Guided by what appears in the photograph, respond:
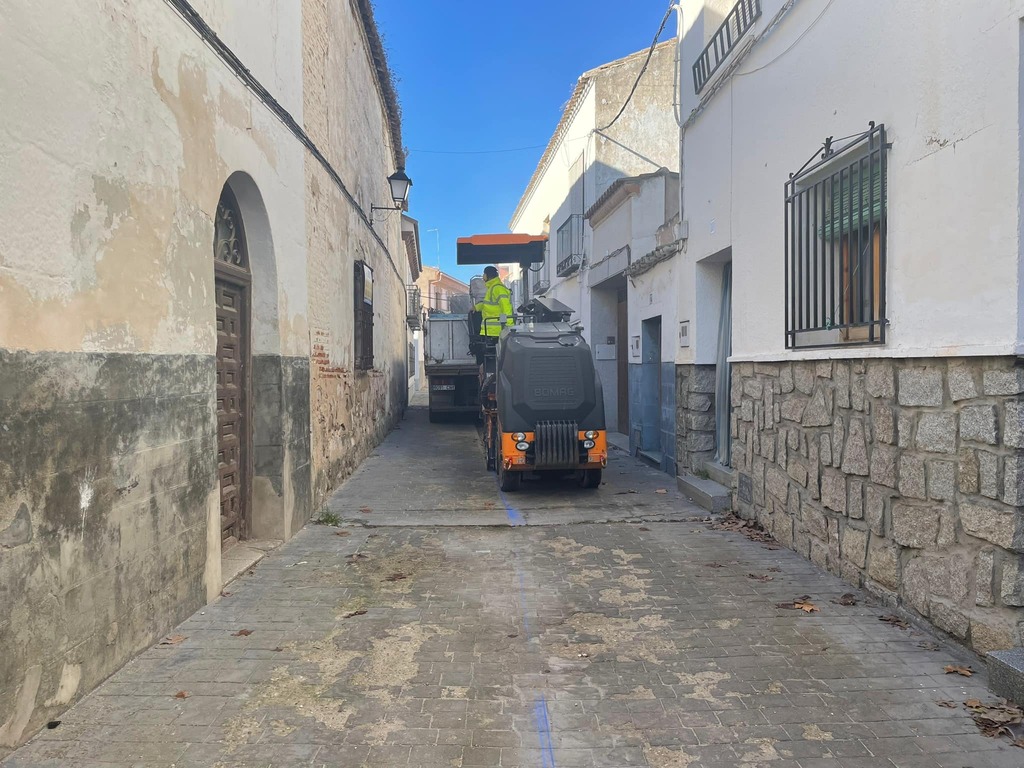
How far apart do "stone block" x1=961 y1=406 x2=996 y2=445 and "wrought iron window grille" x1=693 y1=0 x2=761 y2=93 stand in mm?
4312

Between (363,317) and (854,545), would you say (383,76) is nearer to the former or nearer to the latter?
(363,317)

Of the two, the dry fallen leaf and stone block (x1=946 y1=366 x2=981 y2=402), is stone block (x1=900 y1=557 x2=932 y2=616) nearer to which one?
the dry fallen leaf

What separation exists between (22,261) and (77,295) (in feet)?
1.08

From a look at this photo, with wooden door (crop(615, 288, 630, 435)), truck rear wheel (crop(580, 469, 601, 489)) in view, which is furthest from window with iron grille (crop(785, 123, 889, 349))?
wooden door (crop(615, 288, 630, 435))

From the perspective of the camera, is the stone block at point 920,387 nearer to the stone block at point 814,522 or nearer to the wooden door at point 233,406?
the stone block at point 814,522

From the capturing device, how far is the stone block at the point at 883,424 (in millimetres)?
3934

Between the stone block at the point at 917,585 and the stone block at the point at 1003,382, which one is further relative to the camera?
the stone block at the point at 917,585

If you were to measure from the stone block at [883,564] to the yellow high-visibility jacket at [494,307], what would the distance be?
22.0ft

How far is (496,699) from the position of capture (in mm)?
3023

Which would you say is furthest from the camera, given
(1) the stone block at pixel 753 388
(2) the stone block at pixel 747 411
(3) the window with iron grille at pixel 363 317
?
(3) the window with iron grille at pixel 363 317

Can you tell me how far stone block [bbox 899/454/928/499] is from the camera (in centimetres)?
368

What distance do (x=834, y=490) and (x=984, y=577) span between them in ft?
4.62

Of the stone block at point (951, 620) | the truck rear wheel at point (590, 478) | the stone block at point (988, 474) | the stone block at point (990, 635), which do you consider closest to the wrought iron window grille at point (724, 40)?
the stone block at point (988, 474)

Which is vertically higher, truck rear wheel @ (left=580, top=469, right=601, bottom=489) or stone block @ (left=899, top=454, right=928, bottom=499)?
stone block @ (left=899, top=454, right=928, bottom=499)
